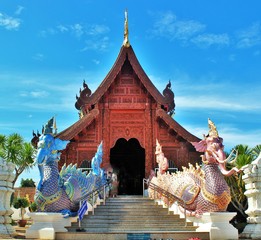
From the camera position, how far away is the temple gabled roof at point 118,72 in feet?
59.1

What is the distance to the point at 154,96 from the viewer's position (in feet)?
59.2

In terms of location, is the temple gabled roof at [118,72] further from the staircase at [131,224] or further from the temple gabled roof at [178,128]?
the staircase at [131,224]

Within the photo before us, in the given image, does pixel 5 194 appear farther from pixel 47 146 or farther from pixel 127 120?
pixel 127 120

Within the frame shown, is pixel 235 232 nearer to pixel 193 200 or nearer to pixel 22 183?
pixel 193 200

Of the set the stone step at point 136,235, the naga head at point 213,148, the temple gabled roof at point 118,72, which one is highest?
the temple gabled roof at point 118,72

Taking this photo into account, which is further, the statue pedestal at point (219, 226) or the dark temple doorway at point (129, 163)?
the dark temple doorway at point (129, 163)

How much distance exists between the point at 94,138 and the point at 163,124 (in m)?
3.23

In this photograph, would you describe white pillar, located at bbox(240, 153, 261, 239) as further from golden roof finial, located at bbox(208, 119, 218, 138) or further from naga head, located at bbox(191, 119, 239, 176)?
golden roof finial, located at bbox(208, 119, 218, 138)

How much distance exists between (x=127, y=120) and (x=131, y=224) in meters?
8.31

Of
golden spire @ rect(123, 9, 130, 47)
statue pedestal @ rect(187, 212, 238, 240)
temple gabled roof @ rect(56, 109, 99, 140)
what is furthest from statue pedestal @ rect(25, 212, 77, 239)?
golden spire @ rect(123, 9, 130, 47)

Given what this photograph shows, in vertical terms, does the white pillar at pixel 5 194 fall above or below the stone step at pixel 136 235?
above

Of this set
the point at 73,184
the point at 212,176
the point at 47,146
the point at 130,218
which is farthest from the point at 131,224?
the point at 47,146

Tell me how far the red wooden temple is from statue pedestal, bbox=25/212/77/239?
764 centimetres

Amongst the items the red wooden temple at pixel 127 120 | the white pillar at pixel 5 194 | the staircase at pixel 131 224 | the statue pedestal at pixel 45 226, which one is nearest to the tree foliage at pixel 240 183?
the red wooden temple at pixel 127 120
